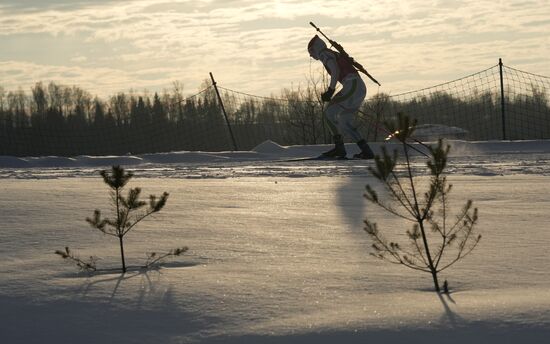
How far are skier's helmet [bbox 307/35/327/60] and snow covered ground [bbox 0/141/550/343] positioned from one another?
19.8 feet

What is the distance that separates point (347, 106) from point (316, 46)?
3.33 ft

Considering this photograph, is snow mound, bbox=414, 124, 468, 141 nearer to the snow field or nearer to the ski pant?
the ski pant

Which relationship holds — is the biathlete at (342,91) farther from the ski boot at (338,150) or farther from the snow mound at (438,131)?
the snow mound at (438,131)

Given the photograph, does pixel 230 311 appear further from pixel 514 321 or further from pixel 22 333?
pixel 514 321

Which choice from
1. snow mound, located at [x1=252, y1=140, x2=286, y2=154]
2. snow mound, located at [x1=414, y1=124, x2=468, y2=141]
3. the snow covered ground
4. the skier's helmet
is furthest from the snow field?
snow mound, located at [x1=414, y1=124, x2=468, y2=141]

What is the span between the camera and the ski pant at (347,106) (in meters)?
12.4

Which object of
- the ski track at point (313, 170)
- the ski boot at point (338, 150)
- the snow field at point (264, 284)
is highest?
the ski boot at point (338, 150)

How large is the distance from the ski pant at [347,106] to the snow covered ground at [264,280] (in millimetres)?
5966

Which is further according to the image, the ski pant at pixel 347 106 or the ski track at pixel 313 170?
the ski pant at pixel 347 106

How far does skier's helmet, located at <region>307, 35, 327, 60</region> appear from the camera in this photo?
12.3 meters

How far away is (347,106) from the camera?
12.5 metres

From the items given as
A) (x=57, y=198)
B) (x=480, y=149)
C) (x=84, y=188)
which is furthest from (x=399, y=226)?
(x=480, y=149)

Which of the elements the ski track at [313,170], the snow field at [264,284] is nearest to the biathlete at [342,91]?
the ski track at [313,170]

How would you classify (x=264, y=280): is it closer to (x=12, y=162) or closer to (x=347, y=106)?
(x=347, y=106)
